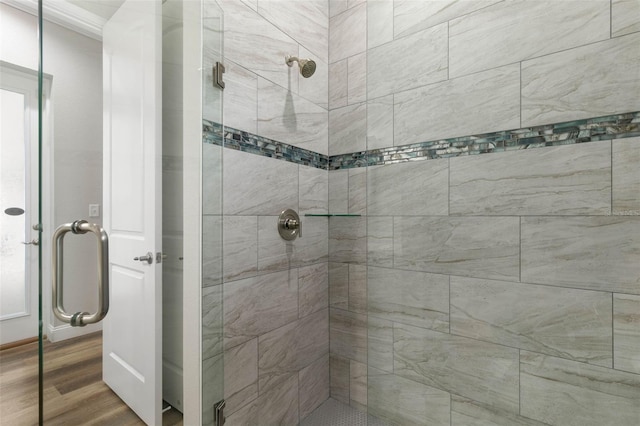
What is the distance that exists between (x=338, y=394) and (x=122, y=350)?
1.33m

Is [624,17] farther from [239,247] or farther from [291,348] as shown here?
[291,348]

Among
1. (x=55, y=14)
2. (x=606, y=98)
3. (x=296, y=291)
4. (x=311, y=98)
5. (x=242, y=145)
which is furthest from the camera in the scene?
(x=311, y=98)

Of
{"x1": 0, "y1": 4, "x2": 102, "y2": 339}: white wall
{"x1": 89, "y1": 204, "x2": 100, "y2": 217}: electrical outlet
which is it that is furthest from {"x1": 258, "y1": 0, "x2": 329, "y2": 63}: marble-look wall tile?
{"x1": 89, "y1": 204, "x2": 100, "y2": 217}: electrical outlet

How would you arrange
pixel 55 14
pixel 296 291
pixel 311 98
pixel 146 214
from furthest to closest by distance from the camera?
pixel 311 98 < pixel 296 291 < pixel 146 214 < pixel 55 14

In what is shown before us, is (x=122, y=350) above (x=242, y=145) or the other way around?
the other way around

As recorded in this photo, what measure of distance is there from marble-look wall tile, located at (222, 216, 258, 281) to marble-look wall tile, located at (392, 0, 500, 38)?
1.20 m

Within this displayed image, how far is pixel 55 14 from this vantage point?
2.23ft

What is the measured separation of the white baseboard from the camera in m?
0.67

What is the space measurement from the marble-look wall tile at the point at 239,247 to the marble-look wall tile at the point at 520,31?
45.4 inches

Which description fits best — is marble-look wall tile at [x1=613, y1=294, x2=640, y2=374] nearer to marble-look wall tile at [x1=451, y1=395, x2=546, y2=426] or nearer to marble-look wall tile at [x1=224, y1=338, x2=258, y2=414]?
marble-look wall tile at [x1=451, y1=395, x2=546, y2=426]

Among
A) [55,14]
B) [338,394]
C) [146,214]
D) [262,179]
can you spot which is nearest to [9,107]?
[55,14]

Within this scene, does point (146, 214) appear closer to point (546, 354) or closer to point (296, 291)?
point (296, 291)

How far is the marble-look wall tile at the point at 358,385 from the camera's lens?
1.61m

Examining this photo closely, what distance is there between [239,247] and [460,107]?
1160mm
